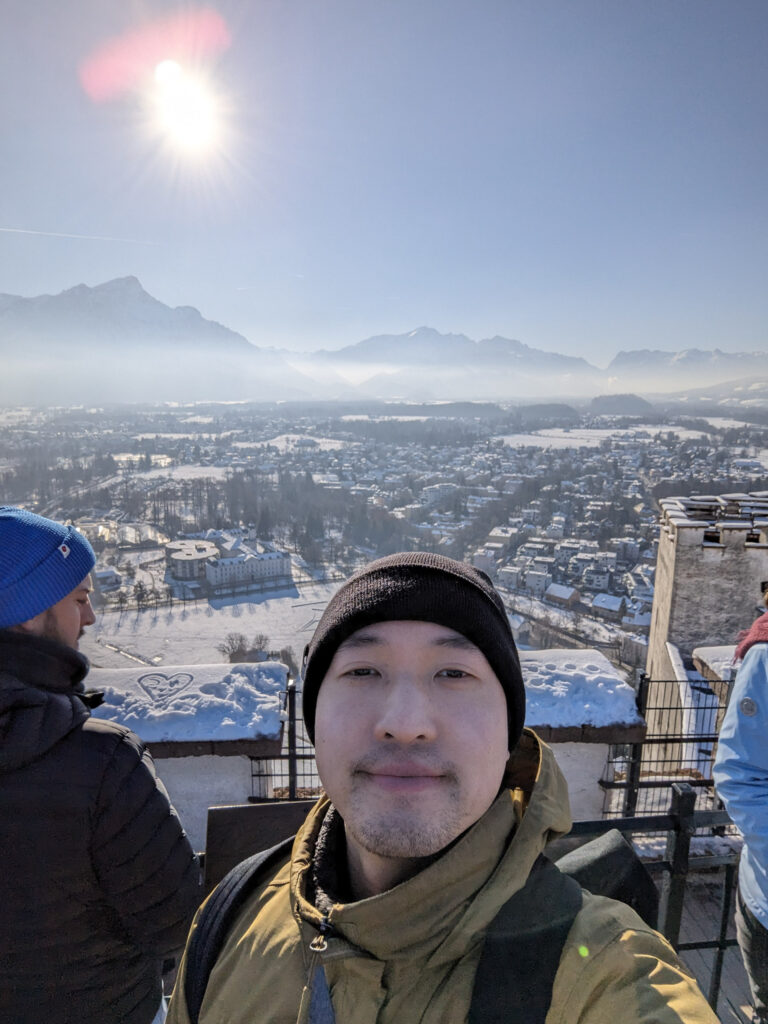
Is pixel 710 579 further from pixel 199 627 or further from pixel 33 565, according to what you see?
pixel 199 627

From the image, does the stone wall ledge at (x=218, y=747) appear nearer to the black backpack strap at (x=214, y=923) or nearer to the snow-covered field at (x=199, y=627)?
the black backpack strap at (x=214, y=923)

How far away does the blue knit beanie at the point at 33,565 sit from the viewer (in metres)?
1.38

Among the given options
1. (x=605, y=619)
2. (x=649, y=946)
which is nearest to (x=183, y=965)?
(x=649, y=946)

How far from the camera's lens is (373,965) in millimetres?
877

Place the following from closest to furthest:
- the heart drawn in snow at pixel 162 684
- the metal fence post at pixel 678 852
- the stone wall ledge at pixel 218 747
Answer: the metal fence post at pixel 678 852, the stone wall ledge at pixel 218 747, the heart drawn in snow at pixel 162 684

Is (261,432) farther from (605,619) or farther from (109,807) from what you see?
(109,807)

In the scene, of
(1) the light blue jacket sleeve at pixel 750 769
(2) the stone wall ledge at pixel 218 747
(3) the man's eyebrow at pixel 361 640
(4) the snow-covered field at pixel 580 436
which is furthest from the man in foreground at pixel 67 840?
(4) the snow-covered field at pixel 580 436

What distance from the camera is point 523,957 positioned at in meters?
0.79

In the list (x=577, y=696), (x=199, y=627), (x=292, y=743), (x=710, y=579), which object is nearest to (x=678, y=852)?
(x=577, y=696)

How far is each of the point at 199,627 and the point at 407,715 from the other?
1077 inches

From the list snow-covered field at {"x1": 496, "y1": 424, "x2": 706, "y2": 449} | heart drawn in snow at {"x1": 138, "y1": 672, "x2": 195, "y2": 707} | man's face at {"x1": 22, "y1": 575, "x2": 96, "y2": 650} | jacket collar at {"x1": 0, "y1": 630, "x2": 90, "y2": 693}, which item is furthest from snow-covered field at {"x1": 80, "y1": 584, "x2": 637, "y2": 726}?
snow-covered field at {"x1": 496, "y1": 424, "x2": 706, "y2": 449}

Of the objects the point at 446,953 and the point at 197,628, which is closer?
the point at 446,953

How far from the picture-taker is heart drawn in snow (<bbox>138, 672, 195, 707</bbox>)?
3018mm

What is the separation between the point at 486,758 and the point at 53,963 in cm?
124
